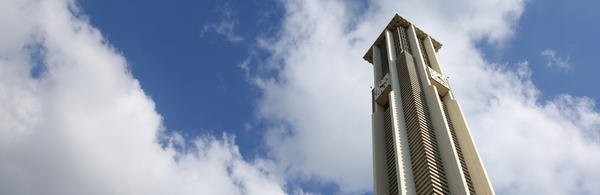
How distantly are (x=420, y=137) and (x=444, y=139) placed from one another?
1399 millimetres

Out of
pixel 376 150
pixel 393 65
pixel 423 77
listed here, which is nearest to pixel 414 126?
pixel 376 150

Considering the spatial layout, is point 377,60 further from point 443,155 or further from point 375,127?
point 443,155

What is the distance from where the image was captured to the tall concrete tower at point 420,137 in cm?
2038

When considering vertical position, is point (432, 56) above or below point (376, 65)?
above

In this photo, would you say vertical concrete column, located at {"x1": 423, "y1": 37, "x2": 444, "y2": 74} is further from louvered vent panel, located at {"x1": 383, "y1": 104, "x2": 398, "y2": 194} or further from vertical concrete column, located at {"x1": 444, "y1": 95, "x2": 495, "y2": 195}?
louvered vent panel, located at {"x1": 383, "y1": 104, "x2": 398, "y2": 194}

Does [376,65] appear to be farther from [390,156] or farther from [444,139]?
[444,139]

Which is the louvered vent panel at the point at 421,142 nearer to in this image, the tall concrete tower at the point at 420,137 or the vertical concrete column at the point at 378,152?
the tall concrete tower at the point at 420,137

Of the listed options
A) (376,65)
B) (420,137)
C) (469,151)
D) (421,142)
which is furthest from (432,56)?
(421,142)

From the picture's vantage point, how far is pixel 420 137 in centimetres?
2325

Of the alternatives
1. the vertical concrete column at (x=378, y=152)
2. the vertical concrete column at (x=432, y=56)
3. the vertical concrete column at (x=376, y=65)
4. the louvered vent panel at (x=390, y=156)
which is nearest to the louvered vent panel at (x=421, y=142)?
the louvered vent panel at (x=390, y=156)

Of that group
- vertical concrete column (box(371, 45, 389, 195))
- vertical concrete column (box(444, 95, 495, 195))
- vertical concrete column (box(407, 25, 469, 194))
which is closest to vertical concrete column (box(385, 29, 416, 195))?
vertical concrete column (box(407, 25, 469, 194))

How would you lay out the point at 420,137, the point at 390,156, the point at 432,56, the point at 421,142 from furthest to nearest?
the point at 432,56, the point at 390,156, the point at 420,137, the point at 421,142

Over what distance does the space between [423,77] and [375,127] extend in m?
6.05

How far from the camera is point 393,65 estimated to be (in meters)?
34.4
